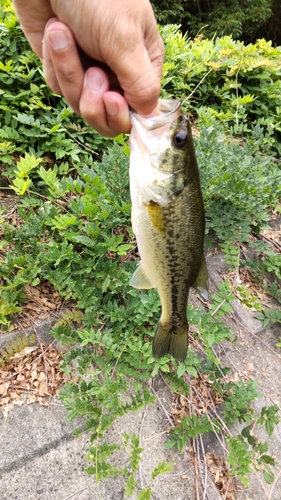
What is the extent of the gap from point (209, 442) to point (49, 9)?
270 cm

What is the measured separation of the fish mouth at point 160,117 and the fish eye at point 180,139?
0.07 meters

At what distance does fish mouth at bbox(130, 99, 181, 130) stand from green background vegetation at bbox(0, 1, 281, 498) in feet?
3.14

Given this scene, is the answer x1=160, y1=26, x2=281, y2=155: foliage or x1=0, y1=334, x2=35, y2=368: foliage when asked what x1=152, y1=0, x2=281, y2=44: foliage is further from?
x1=0, y1=334, x2=35, y2=368: foliage

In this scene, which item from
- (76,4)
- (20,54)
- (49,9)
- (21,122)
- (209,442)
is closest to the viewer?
(76,4)

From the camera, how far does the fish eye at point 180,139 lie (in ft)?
5.15

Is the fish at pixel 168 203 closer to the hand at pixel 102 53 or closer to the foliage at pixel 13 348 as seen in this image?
the hand at pixel 102 53

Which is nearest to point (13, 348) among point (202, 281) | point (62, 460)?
point (62, 460)

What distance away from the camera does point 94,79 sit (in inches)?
61.5

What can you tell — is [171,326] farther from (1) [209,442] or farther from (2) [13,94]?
(2) [13,94]

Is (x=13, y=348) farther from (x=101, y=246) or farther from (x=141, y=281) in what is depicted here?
(x=141, y=281)

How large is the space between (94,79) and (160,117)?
34 cm

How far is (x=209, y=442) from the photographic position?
8.06ft

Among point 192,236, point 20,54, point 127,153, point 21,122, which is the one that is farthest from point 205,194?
point 20,54

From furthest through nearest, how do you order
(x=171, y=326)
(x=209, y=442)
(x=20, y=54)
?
(x=20, y=54) → (x=209, y=442) → (x=171, y=326)
